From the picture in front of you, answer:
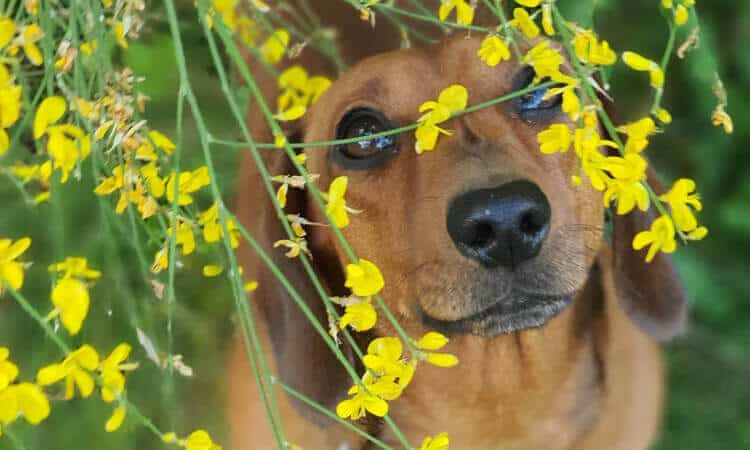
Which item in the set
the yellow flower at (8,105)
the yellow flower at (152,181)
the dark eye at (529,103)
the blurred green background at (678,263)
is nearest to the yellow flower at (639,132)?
the dark eye at (529,103)

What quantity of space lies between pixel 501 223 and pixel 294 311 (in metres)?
0.65

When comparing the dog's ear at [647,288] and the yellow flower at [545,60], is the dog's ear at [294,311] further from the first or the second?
the yellow flower at [545,60]

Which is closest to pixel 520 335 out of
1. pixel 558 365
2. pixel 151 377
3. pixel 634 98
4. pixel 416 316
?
pixel 558 365

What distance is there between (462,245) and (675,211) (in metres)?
0.32

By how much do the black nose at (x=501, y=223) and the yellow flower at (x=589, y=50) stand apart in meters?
0.25

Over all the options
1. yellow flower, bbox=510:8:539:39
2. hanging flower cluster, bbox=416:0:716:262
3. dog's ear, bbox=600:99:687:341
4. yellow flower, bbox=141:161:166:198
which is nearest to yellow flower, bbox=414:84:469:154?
hanging flower cluster, bbox=416:0:716:262

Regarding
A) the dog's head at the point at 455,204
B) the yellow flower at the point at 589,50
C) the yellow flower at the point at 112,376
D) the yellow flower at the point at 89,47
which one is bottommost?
the dog's head at the point at 455,204

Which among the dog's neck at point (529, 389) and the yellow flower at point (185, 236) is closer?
the yellow flower at point (185, 236)

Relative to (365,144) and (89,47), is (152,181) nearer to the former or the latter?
(89,47)

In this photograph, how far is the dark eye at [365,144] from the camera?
1.40m

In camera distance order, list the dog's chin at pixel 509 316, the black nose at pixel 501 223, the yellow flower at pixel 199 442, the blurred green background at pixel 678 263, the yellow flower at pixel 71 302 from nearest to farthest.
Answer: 1. the yellow flower at pixel 71 302
2. the yellow flower at pixel 199 442
3. the black nose at pixel 501 223
4. the dog's chin at pixel 509 316
5. the blurred green background at pixel 678 263

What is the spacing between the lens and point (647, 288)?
5.54ft

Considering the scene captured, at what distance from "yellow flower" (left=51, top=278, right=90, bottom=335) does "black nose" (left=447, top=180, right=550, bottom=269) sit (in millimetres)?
526

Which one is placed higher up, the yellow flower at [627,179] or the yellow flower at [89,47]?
the yellow flower at [89,47]
